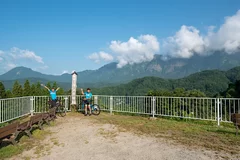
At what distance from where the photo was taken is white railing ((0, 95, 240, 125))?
8.68 metres

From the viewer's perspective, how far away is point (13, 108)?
945 centimetres

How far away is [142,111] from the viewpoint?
34.6 ft

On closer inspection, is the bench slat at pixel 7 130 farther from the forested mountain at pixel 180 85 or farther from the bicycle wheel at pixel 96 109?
the forested mountain at pixel 180 85

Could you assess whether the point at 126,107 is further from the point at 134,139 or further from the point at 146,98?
the point at 134,139

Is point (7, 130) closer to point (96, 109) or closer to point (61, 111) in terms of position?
point (61, 111)

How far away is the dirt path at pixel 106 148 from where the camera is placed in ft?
15.3

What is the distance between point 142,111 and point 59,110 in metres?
4.47

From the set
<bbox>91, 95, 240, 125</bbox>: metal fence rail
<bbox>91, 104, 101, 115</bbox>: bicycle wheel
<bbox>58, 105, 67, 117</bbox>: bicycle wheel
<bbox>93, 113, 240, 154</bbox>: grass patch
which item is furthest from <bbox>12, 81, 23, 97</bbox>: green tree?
<bbox>93, 113, 240, 154</bbox>: grass patch

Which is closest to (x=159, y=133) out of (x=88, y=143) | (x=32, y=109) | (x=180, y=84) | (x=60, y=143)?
(x=88, y=143)

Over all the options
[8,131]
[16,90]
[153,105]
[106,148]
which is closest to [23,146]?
[8,131]

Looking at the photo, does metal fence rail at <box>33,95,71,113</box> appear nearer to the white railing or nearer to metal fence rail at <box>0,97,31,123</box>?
the white railing

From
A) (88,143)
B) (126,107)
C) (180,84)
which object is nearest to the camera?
(88,143)

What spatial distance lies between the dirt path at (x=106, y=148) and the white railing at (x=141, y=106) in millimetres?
3353

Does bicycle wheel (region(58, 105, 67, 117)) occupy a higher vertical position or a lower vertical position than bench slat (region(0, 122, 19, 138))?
lower
